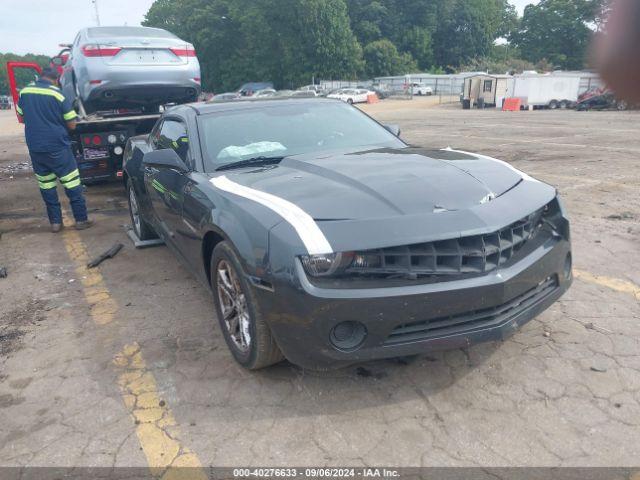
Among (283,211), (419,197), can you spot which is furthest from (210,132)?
(419,197)

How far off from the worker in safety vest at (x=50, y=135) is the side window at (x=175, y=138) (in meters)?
1.80

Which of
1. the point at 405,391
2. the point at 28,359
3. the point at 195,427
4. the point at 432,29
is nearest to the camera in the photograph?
the point at 195,427

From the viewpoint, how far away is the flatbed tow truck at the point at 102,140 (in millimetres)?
7949

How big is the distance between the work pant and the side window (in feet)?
6.10

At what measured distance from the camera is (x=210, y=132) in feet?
13.2

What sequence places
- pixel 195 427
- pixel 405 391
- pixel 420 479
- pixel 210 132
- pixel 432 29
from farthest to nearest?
pixel 432 29 → pixel 210 132 → pixel 405 391 → pixel 195 427 → pixel 420 479

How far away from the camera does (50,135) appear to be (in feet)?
20.0

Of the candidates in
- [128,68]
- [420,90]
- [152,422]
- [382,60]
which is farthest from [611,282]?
[382,60]

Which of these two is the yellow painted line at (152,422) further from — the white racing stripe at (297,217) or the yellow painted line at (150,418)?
the white racing stripe at (297,217)

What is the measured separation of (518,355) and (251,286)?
1691 mm

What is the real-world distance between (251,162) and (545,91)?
106ft

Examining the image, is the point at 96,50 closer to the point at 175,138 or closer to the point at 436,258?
the point at 175,138

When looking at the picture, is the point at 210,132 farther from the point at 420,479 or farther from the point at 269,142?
the point at 420,479

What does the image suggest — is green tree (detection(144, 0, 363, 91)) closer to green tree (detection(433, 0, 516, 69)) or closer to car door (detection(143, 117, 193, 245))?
green tree (detection(433, 0, 516, 69))
